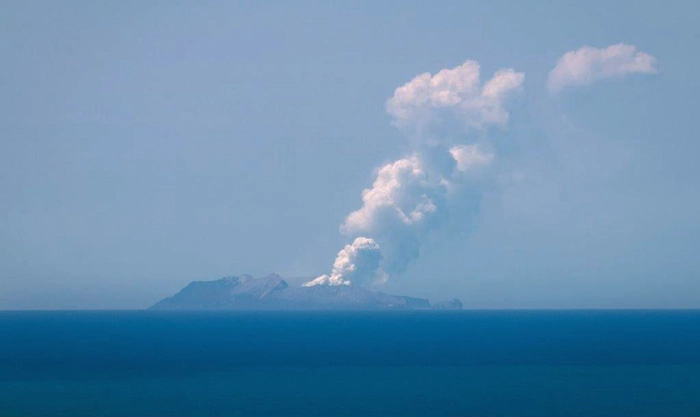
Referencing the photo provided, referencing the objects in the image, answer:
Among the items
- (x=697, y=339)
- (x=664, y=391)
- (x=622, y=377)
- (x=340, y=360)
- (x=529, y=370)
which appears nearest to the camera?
(x=664, y=391)

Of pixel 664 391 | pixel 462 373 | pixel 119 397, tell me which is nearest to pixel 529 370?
pixel 462 373

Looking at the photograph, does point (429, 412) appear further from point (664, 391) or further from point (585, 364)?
point (585, 364)

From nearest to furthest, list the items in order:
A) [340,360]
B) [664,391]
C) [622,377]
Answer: [664,391]
[622,377]
[340,360]

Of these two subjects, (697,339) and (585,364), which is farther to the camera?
(697,339)

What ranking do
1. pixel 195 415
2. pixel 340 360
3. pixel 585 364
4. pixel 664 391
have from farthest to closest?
pixel 340 360
pixel 585 364
pixel 664 391
pixel 195 415

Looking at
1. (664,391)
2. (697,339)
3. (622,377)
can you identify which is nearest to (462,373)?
(622,377)

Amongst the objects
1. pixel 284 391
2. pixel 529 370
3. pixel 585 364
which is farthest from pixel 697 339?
pixel 284 391

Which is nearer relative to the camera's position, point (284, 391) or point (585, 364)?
point (284, 391)

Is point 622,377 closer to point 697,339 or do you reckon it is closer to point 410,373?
point 410,373

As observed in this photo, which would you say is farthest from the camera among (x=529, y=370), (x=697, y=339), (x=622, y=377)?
(x=697, y=339)
